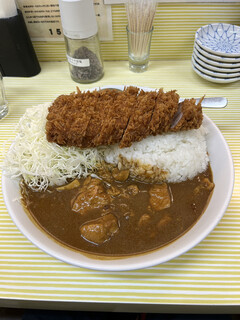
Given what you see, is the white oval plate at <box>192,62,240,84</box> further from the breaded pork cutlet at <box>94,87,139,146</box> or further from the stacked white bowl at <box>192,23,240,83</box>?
the breaded pork cutlet at <box>94,87,139,146</box>

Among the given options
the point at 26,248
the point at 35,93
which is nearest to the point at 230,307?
the point at 26,248

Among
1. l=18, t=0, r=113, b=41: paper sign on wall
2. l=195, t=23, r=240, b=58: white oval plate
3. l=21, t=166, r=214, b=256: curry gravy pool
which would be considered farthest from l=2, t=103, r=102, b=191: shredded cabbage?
l=195, t=23, r=240, b=58: white oval plate

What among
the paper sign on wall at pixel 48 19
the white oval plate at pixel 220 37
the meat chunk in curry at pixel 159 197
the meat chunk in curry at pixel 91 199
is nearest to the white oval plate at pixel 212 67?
the white oval plate at pixel 220 37

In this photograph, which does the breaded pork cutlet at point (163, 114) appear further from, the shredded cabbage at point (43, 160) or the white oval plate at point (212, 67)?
the white oval plate at point (212, 67)

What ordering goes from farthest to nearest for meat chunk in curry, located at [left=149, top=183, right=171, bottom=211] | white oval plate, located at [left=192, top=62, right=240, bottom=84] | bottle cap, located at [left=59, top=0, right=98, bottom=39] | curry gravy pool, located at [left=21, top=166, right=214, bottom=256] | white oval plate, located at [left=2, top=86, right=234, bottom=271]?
white oval plate, located at [left=192, top=62, right=240, bottom=84]
bottle cap, located at [left=59, top=0, right=98, bottom=39]
meat chunk in curry, located at [left=149, top=183, right=171, bottom=211]
curry gravy pool, located at [left=21, top=166, right=214, bottom=256]
white oval plate, located at [left=2, top=86, right=234, bottom=271]

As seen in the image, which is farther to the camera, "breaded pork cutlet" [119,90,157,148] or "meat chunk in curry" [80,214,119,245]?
"breaded pork cutlet" [119,90,157,148]

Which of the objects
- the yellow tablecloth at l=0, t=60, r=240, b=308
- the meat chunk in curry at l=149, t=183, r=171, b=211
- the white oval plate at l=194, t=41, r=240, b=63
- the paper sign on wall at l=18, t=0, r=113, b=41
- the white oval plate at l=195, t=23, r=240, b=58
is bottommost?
the yellow tablecloth at l=0, t=60, r=240, b=308

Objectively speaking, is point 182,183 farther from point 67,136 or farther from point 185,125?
point 67,136
